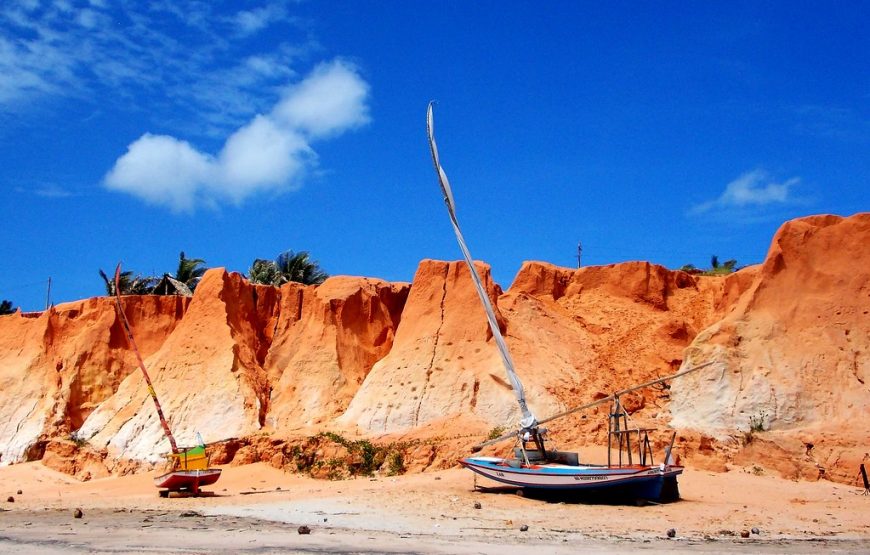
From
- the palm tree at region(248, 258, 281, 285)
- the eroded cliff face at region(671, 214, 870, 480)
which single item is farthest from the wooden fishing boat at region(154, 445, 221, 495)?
the palm tree at region(248, 258, 281, 285)

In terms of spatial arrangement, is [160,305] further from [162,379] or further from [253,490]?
[253,490]

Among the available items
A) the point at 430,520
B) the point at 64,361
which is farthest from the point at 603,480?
the point at 64,361

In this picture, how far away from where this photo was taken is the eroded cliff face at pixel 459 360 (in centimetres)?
2625

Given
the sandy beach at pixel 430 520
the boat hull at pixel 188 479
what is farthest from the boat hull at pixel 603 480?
the boat hull at pixel 188 479

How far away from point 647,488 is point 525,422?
3707 millimetres

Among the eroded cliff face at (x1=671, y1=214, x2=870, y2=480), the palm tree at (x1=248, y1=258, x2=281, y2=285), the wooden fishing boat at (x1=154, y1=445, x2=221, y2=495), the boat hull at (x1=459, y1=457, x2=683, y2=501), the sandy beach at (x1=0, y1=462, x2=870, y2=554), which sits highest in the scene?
the palm tree at (x1=248, y1=258, x2=281, y2=285)

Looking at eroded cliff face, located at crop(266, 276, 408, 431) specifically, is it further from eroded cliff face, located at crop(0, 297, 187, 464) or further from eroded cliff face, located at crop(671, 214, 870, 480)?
eroded cliff face, located at crop(671, 214, 870, 480)

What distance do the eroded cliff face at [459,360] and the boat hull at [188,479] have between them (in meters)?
3.81

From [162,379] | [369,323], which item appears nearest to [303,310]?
[369,323]

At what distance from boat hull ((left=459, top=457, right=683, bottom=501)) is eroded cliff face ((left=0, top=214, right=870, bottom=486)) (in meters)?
4.18

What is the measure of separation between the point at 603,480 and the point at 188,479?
10.9m

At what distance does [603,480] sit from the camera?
20.5 m

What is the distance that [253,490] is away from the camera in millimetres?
25734

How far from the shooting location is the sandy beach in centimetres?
1650
